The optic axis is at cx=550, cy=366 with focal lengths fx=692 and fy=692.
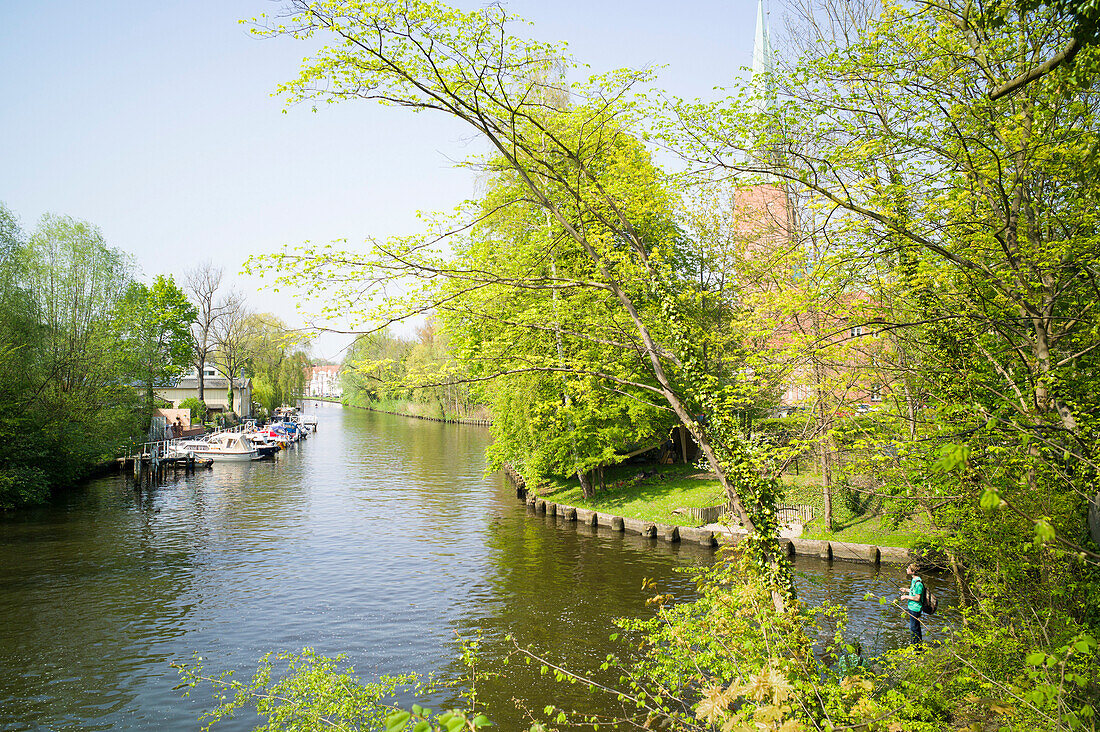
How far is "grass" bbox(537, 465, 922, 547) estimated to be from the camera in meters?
20.2

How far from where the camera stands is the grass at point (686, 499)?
2019cm

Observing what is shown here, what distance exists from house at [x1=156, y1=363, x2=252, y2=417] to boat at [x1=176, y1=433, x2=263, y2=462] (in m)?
20.2

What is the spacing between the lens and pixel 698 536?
72.1 feet

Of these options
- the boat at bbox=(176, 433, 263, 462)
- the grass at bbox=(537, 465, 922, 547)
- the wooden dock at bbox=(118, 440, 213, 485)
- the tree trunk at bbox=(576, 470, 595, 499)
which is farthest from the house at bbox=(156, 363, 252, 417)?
the tree trunk at bbox=(576, 470, 595, 499)

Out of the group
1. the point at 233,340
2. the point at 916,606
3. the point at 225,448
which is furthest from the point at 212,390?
the point at 916,606

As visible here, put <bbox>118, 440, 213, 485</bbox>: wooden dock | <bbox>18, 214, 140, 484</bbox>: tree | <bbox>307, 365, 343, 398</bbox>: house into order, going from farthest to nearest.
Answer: <bbox>307, 365, 343, 398</bbox>: house, <bbox>118, 440, 213, 485</bbox>: wooden dock, <bbox>18, 214, 140, 484</bbox>: tree

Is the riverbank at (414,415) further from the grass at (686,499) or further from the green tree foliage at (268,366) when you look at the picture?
the grass at (686,499)

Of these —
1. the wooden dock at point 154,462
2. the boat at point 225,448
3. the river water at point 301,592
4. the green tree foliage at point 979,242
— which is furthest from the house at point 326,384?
the green tree foliage at point 979,242

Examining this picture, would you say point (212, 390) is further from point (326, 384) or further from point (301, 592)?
point (326, 384)

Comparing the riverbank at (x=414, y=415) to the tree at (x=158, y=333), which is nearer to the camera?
the tree at (x=158, y=333)

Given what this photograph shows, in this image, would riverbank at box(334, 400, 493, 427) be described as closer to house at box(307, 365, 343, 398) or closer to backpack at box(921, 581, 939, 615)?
house at box(307, 365, 343, 398)

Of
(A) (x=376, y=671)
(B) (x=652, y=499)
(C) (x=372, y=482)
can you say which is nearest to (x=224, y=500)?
(C) (x=372, y=482)

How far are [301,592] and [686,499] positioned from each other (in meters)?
14.2

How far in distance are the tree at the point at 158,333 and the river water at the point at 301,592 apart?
13.5 m
